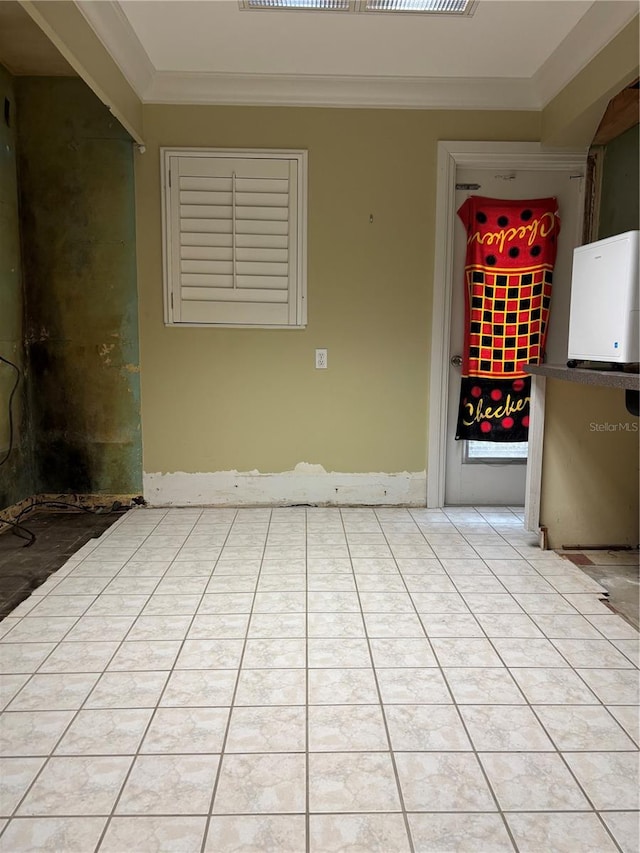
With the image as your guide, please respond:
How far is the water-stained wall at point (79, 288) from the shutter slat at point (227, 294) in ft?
1.22

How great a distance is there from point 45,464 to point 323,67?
3.01 metres

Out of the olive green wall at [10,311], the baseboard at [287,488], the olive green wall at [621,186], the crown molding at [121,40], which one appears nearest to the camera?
the crown molding at [121,40]

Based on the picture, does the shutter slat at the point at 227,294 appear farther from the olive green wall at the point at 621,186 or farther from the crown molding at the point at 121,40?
the olive green wall at the point at 621,186

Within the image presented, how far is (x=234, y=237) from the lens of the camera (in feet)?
12.1

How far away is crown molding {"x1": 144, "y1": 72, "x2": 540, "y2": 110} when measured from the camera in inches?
139

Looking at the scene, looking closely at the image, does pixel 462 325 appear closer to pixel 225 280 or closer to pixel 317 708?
pixel 225 280

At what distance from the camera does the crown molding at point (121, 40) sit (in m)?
2.62

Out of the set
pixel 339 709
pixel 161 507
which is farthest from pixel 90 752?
pixel 161 507

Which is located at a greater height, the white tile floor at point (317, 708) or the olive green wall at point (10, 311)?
the olive green wall at point (10, 311)

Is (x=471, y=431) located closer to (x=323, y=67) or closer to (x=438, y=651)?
(x=438, y=651)

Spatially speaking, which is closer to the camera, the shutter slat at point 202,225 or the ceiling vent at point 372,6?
the ceiling vent at point 372,6

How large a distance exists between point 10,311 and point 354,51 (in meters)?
2.51

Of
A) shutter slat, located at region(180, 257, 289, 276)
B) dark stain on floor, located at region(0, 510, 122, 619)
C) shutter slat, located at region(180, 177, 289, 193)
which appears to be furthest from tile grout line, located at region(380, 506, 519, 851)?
shutter slat, located at region(180, 177, 289, 193)

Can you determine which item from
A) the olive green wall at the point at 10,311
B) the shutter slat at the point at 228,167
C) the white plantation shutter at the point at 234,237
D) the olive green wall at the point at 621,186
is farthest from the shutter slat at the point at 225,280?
the olive green wall at the point at 621,186
